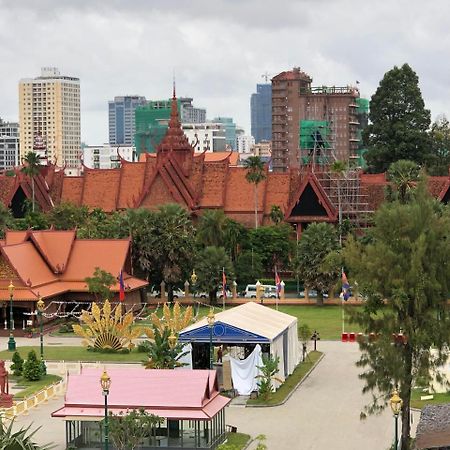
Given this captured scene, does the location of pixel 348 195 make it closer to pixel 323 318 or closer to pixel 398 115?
pixel 323 318

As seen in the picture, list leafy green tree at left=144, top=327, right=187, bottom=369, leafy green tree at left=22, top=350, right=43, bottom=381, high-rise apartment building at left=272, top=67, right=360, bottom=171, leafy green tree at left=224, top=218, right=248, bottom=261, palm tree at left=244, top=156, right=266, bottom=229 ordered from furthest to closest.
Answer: high-rise apartment building at left=272, top=67, right=360, bottom=171 → palm tree at left=244, top=156, right=266, bottom=229 → leafy green tree at left=224, top=218, right=248, bottom=261 → leafy green tree at left=22, top=350, right=43, bottom=381 → leafy green tree at left=144, top=327, right=187, bottom=369

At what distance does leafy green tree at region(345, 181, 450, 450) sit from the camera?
38.4 metres

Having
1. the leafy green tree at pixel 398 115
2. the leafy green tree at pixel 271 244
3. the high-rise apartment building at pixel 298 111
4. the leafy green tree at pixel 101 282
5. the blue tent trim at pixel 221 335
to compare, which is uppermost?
the high-rise apartment building at pixel 298 111

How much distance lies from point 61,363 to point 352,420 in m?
16.1

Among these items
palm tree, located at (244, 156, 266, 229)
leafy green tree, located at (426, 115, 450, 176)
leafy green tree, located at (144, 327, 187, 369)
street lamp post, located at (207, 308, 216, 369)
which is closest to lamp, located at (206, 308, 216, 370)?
street lamp post, located at (207, 308, 216, 369)

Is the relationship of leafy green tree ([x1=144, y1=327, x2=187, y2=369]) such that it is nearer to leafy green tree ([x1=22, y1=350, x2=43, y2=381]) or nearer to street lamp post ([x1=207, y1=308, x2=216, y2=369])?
street lamp post ([x1=207, y1=308, x2=216, y2=369])

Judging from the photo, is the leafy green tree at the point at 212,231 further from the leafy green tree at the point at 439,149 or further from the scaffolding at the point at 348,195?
the leafy green tree at the point at 439,149

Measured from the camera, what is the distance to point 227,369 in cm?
5003

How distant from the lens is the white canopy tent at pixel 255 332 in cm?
5053

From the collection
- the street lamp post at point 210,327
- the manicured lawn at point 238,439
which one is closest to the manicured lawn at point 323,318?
the street lamp post at point 210,327

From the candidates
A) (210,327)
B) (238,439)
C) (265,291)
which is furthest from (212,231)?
(238,439)

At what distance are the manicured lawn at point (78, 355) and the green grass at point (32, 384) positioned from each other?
5.42m

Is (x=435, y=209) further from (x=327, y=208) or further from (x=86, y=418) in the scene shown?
(x=327, y=208)

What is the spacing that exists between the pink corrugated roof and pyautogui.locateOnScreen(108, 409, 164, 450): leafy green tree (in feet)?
4.34
